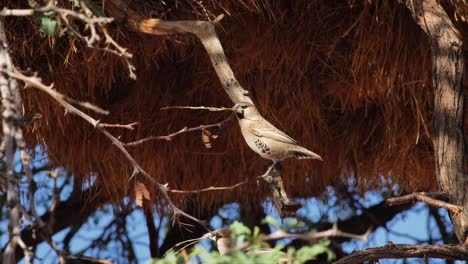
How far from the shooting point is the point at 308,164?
3.22 meters

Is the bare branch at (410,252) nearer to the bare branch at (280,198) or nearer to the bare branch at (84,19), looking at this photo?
the bare branch at (280,198)

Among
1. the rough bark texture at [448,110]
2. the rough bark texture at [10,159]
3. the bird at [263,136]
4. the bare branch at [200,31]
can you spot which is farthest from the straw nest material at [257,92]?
the rough bark texture at [10,159]

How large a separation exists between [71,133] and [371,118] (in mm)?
Result: 1100

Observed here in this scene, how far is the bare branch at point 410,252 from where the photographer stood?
6.84 feet

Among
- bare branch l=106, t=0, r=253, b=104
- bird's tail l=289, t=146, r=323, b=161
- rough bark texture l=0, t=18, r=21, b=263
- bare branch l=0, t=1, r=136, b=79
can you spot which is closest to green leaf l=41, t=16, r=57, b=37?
bare branch l=0, t=1, r=136, b=79

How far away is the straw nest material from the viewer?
2533 mm

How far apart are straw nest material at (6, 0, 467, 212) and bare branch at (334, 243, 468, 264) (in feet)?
1.92

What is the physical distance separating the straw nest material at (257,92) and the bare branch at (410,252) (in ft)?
1.92

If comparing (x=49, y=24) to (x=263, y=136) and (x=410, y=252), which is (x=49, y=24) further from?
(x=410, y=252)

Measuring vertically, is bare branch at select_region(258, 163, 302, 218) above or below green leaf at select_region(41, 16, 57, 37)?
below

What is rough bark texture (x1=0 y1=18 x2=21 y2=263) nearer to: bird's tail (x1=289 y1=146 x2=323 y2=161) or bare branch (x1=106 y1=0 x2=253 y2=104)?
bare branch (x1=106 y1=0 x2=253 y2=104)

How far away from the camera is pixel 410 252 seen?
82.8 inches

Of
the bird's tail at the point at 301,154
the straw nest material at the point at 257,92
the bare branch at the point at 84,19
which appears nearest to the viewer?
the bare branch at the point at 84,19

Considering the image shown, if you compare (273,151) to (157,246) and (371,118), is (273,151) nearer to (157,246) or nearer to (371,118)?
(371,118)
